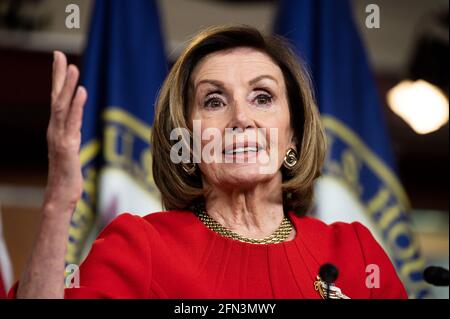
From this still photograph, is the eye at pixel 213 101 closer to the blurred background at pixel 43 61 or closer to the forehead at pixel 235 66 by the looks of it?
the forehead at pixel 235 66

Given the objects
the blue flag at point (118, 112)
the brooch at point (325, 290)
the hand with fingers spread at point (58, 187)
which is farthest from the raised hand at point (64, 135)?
the blue flag at point (118, 112)

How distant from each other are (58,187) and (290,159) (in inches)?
18.8

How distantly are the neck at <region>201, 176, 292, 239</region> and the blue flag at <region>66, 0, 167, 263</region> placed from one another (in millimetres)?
946

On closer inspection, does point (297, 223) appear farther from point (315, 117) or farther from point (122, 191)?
point (122, 191)

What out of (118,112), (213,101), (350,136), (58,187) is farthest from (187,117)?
(350,136)

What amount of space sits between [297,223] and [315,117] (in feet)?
0.61

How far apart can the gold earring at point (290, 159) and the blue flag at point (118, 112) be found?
0.99 m

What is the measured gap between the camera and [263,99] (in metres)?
1.49

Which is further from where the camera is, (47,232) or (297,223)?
(297,223)

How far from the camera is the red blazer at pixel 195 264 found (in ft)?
4.45

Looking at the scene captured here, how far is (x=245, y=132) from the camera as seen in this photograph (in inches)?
56.4

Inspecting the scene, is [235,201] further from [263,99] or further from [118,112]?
[118,112]

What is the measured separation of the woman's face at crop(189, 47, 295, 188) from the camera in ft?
4.76
